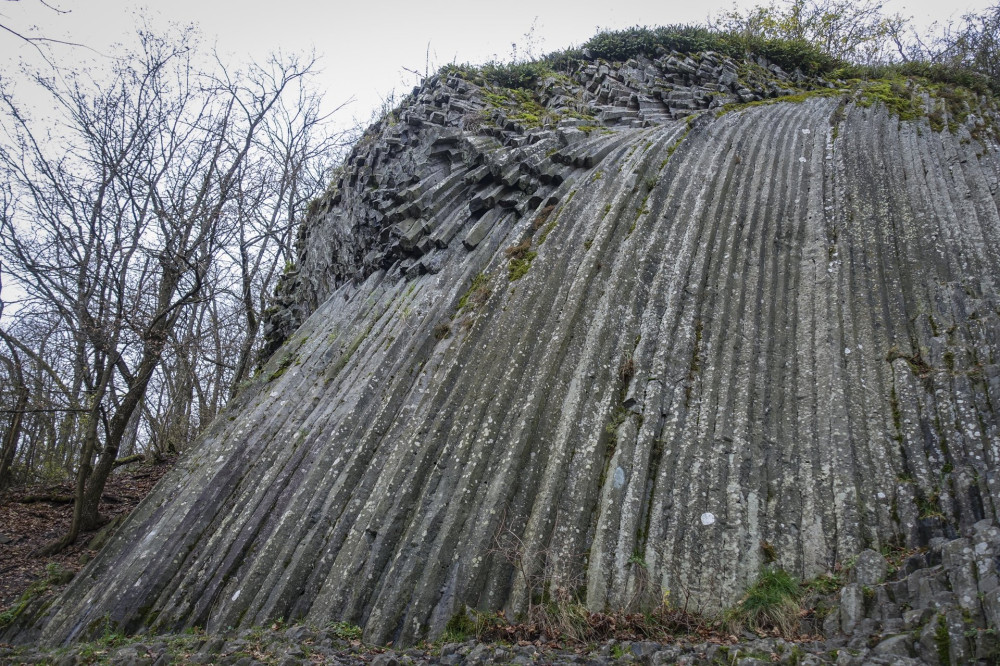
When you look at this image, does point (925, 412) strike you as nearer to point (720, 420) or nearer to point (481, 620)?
point (720, 420)

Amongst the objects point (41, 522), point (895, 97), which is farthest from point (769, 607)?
point (41, 522)

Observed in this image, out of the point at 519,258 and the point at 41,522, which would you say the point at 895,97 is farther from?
the point at 41,522

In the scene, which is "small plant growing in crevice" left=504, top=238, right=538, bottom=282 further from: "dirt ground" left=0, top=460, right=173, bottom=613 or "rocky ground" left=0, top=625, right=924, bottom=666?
"dirt ground" left=0, top=460, right=173, bottom=613

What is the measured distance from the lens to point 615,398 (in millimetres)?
7250

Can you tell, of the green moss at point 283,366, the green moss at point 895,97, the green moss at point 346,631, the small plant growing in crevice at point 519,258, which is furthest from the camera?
the green moss at point 895,97

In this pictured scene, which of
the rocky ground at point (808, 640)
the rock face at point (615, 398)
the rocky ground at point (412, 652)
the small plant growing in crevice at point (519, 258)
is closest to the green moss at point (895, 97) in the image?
the rock face at point (615, 398)

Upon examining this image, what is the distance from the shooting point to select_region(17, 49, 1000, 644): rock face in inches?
231

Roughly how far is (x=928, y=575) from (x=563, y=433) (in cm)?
358

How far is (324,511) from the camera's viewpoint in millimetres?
7043

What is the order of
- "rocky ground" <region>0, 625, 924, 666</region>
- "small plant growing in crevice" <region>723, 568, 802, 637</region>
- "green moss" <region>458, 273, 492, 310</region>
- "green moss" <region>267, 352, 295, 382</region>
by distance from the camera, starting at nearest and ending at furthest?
1. "rocky ground" <region>0, 625, 924, 666</region>
2. "small plant growing in crevice" <region>723, 568, 802, 637</region>
3. "green moss" <region>458, 273, 492, 310</region>
4. "green moss" <region>267, 352, 295, 382</region>

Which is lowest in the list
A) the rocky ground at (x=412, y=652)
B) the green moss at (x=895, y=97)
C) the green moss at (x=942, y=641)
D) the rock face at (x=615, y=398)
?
the rocky ground at (x=412, y=652)

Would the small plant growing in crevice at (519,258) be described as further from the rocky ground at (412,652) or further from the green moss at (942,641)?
the green moss at (942,641)

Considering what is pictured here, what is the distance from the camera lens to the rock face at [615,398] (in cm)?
586

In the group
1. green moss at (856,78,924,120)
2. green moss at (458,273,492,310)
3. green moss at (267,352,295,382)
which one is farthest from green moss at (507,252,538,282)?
green moss at (856,78,924,120)
